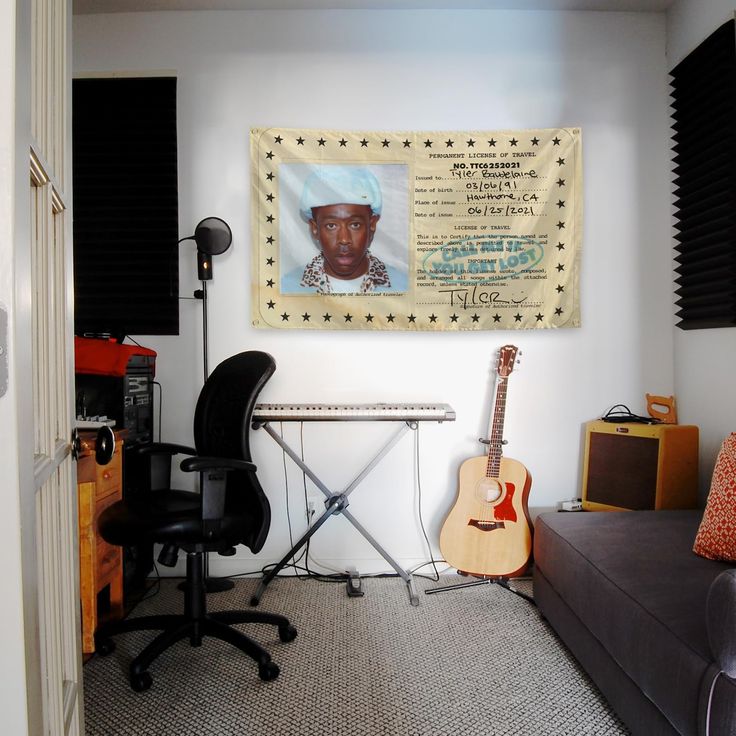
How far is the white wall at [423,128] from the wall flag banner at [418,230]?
0.10 m

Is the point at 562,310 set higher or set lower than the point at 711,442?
higher

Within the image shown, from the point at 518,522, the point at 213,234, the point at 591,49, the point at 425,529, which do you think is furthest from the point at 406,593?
the point at 591,49

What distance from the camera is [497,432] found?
2.76m

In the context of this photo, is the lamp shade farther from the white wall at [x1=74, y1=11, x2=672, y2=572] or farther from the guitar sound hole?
the guitar sound hole

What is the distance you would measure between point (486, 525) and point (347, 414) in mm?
915

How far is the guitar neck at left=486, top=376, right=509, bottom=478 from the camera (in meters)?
2.73

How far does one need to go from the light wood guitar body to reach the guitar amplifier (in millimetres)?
408

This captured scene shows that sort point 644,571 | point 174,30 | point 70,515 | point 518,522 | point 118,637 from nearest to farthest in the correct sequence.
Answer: point 70,515
point 644,571
point 118,637
point 518,522
point 174,30

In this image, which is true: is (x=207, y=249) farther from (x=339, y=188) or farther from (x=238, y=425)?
(x=238, y=425)

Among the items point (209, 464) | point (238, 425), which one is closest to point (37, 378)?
point (209, 464)

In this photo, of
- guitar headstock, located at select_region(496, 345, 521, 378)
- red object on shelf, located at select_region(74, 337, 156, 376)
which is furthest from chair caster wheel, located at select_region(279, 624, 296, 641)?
guitar headstock, located at select_region(496, 345, 521, 378)

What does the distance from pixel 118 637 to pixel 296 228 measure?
2.11m

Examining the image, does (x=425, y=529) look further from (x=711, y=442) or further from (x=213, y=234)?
(x=213, y=234)

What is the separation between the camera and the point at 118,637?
2234 mm
